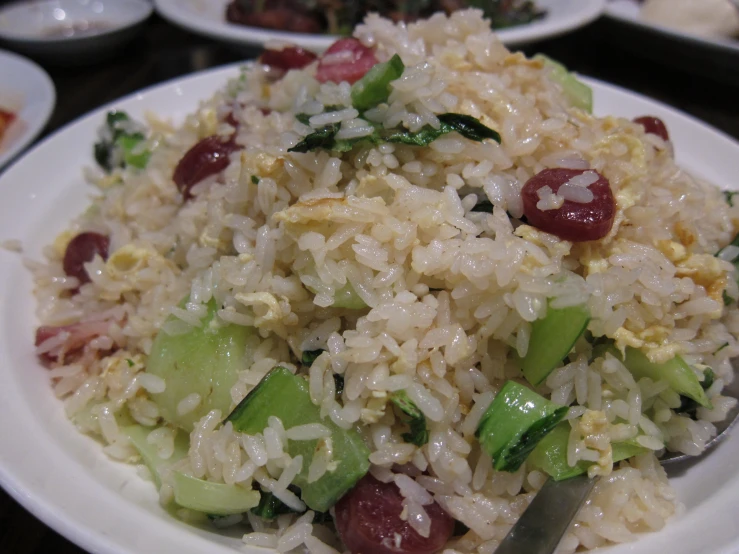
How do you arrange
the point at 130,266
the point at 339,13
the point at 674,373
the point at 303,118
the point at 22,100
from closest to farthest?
1. the point at 674,373
2. the point at 303,118
3. the point at 130,266
4. the point at 22,100
5. the point at 339,13

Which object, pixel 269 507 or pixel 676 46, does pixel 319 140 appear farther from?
pixel 676 46

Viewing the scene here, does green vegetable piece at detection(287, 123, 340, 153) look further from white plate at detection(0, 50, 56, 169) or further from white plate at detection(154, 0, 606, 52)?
white plate at detection(154, 0, 606, 52)

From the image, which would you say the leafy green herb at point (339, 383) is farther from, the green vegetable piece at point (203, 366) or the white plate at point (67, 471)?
the white plate at point (67, 471)

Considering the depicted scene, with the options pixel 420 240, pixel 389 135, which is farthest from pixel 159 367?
pixel 389 135

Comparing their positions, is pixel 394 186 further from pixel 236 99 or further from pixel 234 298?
pixel 236 99

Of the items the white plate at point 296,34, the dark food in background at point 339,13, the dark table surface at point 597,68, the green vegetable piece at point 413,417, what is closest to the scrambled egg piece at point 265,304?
the green vegetable piece at point 413,417

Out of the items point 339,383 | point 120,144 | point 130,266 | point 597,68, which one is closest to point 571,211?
point 339,383
